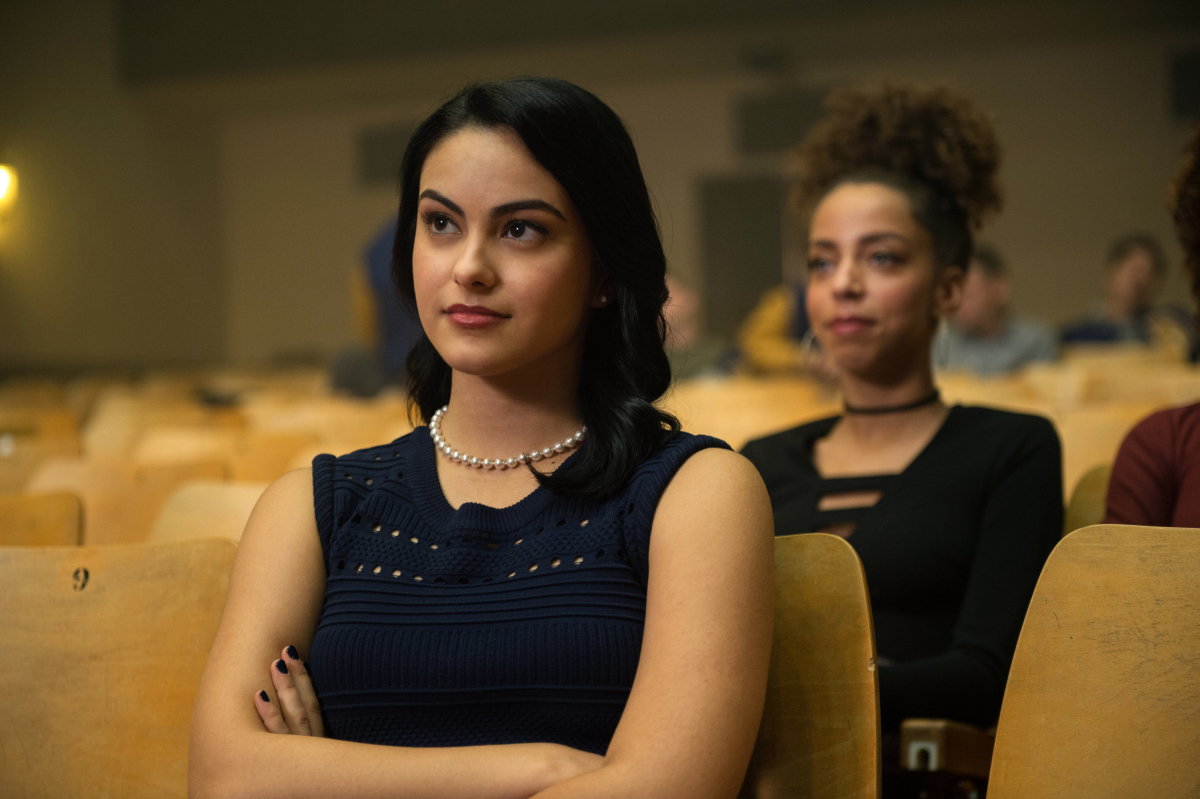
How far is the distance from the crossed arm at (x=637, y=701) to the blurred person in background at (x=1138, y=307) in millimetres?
5105

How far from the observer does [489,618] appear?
3.81 ft

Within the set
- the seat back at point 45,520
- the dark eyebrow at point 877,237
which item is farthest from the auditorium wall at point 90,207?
the dark eyebrow at point 877,237

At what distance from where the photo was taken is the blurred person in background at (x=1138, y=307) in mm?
5668

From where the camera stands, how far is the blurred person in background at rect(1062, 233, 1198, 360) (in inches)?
223

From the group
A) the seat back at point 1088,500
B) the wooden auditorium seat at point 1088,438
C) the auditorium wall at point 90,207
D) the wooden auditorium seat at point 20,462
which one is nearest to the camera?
the seat back at point 1088,500

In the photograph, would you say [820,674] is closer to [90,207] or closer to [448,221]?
[448,221]

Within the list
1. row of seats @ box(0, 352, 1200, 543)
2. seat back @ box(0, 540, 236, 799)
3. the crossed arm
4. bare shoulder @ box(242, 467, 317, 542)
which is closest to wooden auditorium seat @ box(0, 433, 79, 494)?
row of seats @ box(0, 352, 1200, 543)

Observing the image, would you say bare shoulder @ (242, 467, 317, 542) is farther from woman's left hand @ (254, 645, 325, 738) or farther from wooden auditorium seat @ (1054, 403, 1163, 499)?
wooden auditorium seat @ (1054, 403, 1163, 499)

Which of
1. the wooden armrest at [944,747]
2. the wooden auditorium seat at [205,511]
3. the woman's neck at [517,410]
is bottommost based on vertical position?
the wooden armrest at [944,747]

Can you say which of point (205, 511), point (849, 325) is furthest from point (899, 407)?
point (205, 511)

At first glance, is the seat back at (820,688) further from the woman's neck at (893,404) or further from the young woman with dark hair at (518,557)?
the woman's neck at (893,404)

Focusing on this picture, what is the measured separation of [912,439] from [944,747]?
0.61 m

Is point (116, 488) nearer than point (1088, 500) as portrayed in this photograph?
No

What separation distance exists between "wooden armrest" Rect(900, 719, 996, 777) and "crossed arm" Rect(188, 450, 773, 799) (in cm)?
47
